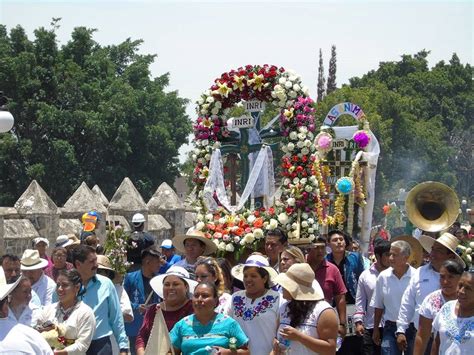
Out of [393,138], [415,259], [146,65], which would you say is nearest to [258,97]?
[415,259]

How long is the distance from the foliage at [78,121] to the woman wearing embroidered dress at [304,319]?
1499 inches

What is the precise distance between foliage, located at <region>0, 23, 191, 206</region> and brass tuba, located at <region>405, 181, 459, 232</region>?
3403cm

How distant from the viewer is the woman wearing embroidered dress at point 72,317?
331 inches

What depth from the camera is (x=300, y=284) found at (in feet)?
25.6

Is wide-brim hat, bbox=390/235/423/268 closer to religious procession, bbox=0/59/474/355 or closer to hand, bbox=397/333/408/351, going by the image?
religious procession, bbox=0/59/474/355

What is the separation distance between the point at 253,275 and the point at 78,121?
129ft

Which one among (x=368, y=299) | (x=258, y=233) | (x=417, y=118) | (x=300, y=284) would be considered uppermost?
(x=417, y=118)

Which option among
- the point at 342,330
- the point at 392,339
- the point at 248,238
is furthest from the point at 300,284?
the point at 248,238

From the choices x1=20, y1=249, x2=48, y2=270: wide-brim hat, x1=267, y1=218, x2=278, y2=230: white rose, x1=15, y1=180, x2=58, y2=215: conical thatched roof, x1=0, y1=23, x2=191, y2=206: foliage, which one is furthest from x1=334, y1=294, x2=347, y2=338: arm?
x1=0, y1=23, x2=191, y2=206: foliage

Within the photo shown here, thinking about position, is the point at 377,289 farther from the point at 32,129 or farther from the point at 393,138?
the point at 393,138

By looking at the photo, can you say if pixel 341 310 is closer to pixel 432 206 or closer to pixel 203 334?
pixel 432 206

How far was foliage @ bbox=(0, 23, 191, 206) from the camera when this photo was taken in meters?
46.0

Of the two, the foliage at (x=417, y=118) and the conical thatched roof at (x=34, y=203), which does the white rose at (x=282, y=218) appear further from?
the foliage at (x=417, y=118)

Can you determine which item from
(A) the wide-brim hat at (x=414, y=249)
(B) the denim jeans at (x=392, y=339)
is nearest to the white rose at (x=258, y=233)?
(A) the wide-brim hat at (x=414, y=249)
